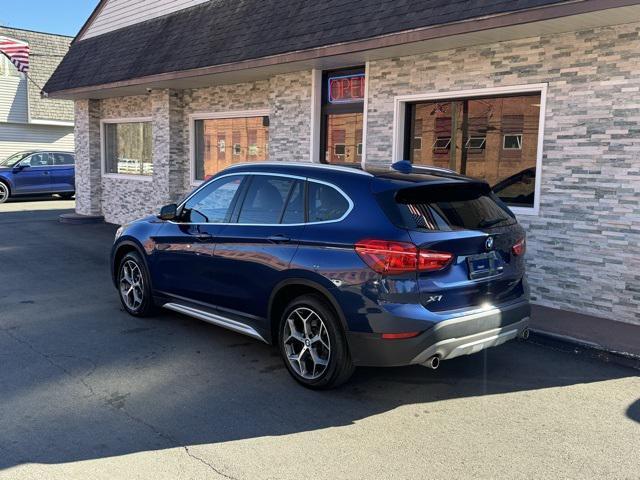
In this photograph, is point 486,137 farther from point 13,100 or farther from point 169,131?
point 13,100

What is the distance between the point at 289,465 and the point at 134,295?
12.3ft

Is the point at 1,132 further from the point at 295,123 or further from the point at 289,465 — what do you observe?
the point at 289,465

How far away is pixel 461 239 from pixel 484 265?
0.32 metres

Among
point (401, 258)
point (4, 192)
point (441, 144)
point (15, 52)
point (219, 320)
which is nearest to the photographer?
point (401, 258)

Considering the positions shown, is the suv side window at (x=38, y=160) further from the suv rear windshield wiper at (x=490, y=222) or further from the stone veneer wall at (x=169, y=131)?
the suv rear windshield wiper at (x=490, y=222)

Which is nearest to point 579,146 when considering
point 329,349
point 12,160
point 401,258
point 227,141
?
point 401,258

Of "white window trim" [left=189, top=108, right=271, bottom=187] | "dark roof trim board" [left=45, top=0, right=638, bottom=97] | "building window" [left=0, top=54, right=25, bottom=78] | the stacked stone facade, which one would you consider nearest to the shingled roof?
"dark roof trim board" [left=45, top=0, right=638, bottom=97]

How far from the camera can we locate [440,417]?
4.36 metres

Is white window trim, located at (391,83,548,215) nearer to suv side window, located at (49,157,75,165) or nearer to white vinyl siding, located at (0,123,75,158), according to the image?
suv side window, located at (49,157,75,165)

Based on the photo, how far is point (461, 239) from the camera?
14.3 ft

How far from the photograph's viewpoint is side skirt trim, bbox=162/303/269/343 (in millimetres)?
5289

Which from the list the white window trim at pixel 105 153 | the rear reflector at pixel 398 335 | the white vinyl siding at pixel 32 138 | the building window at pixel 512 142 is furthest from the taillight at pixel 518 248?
the white vinyl siding at pixel 32 138

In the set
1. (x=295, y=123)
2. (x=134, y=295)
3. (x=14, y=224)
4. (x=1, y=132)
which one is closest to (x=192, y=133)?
(x=295, y=123)

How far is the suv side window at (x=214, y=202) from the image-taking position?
5.70 meters
